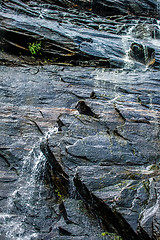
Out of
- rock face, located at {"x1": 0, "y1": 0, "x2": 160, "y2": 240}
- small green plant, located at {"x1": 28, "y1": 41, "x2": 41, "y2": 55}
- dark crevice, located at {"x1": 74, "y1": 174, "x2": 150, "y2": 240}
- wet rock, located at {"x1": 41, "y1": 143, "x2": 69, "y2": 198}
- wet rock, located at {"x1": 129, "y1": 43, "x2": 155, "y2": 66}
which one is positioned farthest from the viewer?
wet rock, located at {"x1": 129, "y1": 43, "x2": 155, "y2": 66}

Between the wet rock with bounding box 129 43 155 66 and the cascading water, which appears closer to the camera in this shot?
the cascading water

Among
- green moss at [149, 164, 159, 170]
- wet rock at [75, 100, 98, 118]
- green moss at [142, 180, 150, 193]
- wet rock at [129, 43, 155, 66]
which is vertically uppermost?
wet rock at [129, 43, 155, 66]

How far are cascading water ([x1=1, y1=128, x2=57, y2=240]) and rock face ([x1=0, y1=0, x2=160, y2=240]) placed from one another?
32 mm

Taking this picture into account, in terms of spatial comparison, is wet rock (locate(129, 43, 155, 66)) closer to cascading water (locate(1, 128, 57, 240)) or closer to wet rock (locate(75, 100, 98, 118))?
wet rock (locate(75, 100, 98, 118))

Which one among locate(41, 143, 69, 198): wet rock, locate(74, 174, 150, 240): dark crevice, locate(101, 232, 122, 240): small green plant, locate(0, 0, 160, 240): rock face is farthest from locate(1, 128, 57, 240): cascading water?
locate(101, 232, 122, 240): small green plant

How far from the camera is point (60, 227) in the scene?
5.75 metres

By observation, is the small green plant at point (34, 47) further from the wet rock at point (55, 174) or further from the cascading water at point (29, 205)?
the wet rock at point (55, 174)

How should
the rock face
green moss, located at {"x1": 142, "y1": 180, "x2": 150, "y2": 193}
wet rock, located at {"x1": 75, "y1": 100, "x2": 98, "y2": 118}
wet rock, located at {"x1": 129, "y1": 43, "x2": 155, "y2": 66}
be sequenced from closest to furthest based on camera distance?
the rock face
green moss, located at {"x1": 142, "y1": 180, "x2": 150, "y2": 193}
wet rock, located at {"x1": 75, "y1": 100, "x2": 98, "y2": 118}
wet rock, located at {"x1": 129, "y1": 43, "x2": 155, "y2": 66}

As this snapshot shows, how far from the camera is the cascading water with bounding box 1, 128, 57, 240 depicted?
6.18 metres

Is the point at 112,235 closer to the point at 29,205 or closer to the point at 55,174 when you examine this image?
the point at 55,174

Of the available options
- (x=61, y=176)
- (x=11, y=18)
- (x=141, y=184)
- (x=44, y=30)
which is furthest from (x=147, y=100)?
(x=11, y=18)

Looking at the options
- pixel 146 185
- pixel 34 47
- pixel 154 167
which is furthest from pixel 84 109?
pixel 34 47

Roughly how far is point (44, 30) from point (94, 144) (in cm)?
961

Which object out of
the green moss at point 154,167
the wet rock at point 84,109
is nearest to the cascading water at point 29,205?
the wet rock at point 84,109
